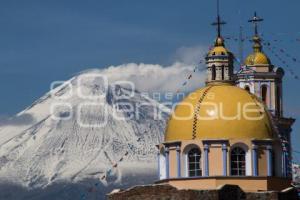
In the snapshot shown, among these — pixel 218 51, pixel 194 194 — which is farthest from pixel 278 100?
pixel 194 194

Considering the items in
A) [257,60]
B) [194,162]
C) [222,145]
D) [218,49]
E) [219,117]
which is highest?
[257,60]

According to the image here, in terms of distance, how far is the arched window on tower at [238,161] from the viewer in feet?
204

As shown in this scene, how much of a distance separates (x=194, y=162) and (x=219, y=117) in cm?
268

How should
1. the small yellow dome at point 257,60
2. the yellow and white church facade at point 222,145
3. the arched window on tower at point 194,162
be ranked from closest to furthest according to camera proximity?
the yellow and white church facade at point 222,145 < the arched window on tower at point 194,162 < the small yellow dome at point 257,60

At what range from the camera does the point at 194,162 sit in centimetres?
6272

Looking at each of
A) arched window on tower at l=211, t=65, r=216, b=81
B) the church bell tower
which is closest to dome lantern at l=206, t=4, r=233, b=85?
arched window on tower at l=211, t=65, r=216, b=81

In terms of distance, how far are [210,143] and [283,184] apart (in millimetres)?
4620

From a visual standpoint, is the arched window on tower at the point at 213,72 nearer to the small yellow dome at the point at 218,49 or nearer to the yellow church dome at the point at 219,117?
the small yellow dome at the point at 218,49

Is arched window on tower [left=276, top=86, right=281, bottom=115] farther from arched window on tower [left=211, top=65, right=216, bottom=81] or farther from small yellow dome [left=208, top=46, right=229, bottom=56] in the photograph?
arched window on tower [left=211, top=65, right=216, bottom=81]

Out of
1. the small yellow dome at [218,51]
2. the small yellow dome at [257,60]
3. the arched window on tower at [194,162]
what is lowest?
the arched window on tower at [194,162]

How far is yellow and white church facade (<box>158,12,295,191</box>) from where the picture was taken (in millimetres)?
61906

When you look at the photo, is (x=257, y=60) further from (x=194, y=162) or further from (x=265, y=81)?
(x=194, y=162)

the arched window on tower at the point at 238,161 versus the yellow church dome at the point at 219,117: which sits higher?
the yellow church dome at the point at 219,117

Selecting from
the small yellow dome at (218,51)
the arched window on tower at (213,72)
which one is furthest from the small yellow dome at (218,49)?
the arched window on tower at (213,72)
